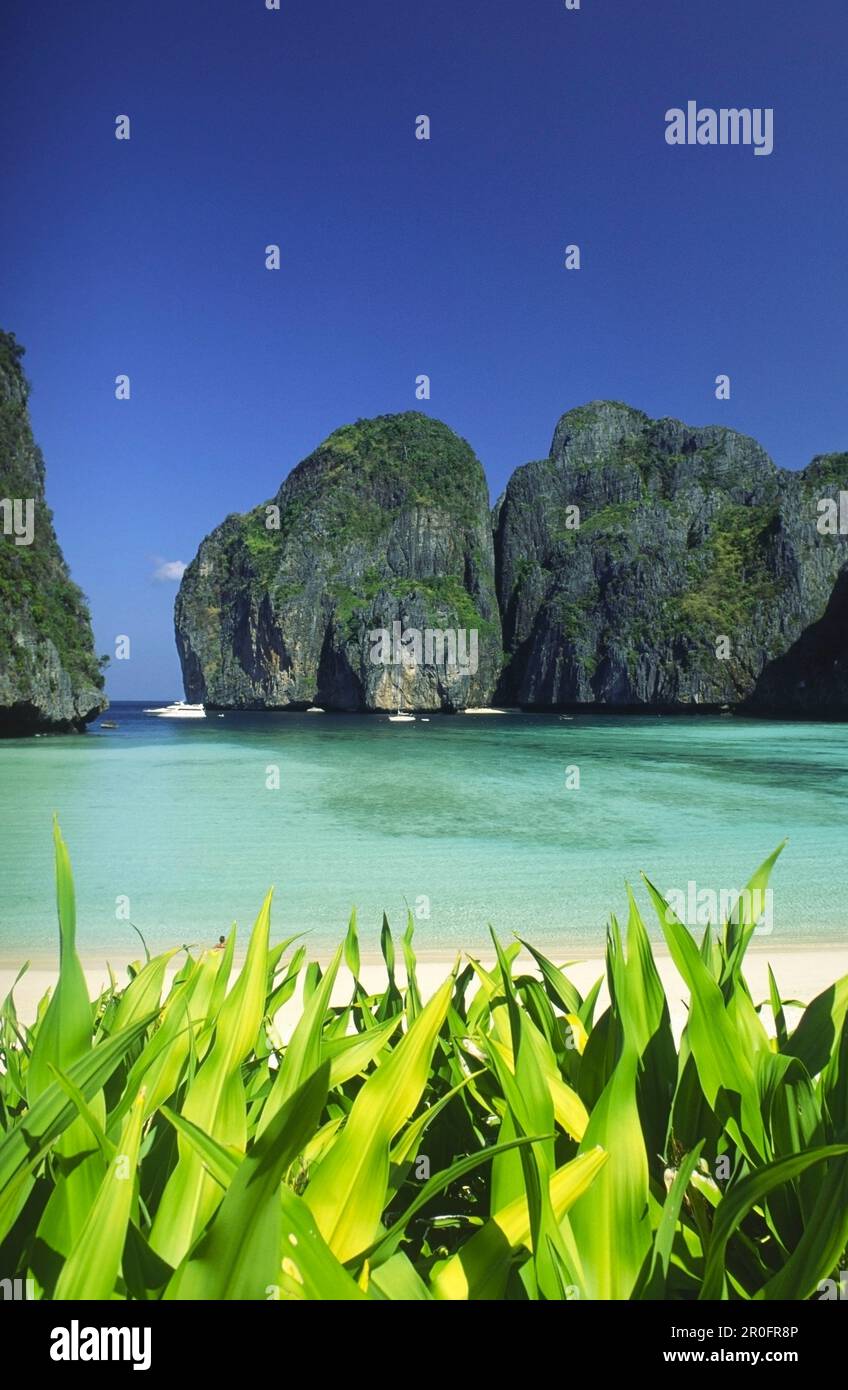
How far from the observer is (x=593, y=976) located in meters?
2.66

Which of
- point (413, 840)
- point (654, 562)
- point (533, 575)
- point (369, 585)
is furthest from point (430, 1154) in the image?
point (533, 575)

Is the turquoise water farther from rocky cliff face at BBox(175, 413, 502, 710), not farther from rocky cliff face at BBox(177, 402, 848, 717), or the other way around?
rocky cliff face at BBox(175, 413, 502, 710)

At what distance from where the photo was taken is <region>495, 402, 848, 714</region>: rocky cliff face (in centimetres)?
4869

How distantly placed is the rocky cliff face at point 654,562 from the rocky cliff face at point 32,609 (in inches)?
1124

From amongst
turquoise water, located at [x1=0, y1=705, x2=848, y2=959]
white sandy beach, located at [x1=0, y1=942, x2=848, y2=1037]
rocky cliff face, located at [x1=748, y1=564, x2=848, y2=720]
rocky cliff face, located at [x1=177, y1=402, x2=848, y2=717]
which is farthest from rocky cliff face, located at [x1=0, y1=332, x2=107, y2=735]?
rocky cliff face, located at [x1=748, y1=564, x2=848, y2=720]

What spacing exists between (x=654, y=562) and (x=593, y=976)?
52019 millimetres

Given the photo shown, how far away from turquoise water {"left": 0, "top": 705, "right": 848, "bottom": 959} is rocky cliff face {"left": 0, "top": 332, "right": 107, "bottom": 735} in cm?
456

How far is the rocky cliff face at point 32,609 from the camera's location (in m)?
22.2

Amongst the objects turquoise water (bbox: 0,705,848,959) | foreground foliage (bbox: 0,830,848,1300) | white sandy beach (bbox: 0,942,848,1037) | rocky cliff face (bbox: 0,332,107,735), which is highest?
rocky cliff face (bbox: 0,332,107,735)

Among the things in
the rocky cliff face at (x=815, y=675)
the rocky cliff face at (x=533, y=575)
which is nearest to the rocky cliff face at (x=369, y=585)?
the rocky cliff face at (x=533, y=575)

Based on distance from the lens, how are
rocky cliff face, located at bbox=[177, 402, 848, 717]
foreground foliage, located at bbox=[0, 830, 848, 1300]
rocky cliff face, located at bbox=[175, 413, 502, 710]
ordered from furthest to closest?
rocky cliff face, located at bbox=[175, 413, 502, 710] → rocky cliff face, located at bbox=[177, 402, 848, 717] → foreground foliage, located at bbox=[0, 830, 848, 1300]

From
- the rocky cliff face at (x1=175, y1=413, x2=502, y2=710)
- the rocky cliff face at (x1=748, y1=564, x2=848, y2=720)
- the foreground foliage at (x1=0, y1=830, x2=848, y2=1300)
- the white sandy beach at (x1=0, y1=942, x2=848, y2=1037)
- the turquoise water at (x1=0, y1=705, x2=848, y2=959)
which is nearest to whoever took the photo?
the foreground foliage at (x1=0, y1=830, x2=848, y2=1300)

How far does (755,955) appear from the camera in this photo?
3.20 meters

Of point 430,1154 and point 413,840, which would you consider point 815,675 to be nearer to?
point 413,840
